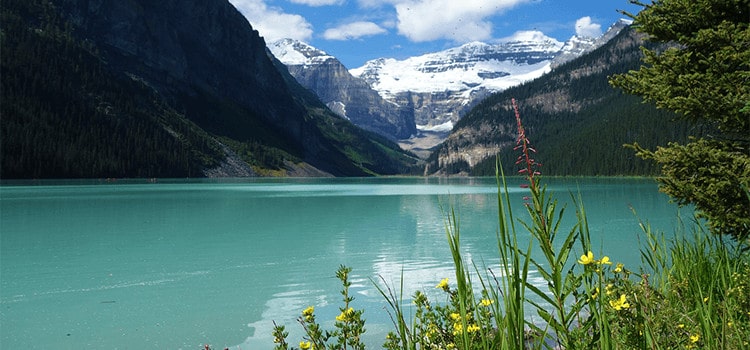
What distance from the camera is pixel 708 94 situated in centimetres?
965

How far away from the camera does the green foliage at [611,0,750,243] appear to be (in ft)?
30.8

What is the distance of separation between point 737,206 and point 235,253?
19432 mm

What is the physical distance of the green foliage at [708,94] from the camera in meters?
9.40

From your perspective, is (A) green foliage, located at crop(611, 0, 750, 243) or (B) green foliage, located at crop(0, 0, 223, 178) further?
(B) green foliage, located at crop(0, 0, 223, 178)

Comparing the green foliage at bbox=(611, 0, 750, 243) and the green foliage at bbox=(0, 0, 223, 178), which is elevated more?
the green foliage at bbox=(0, 0, 223, 178)

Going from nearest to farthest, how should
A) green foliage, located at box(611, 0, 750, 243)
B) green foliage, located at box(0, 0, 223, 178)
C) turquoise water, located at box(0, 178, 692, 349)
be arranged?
green foliage, located at box(611, 0, 750, 243) → turquoise water, located at box(0, 178, 692, 349) → green foliage, located at box(0, 0, 223, 178)

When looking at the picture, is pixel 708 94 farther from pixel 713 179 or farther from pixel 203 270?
pixel 203 270

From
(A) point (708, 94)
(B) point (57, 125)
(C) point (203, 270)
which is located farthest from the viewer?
(B) point (57, 125)

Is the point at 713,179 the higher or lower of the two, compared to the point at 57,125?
lower

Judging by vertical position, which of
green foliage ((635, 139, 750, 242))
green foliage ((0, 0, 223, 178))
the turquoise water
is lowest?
the turquoise water

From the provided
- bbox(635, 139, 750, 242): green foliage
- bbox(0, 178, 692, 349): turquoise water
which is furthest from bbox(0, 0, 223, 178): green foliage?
bbox(635, 139, 750, 242): green foliage

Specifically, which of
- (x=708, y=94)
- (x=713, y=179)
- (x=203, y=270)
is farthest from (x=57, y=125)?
(x=713, y=179)

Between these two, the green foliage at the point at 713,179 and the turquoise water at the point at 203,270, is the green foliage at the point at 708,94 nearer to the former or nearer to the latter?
the green foliage at the point at 713,179

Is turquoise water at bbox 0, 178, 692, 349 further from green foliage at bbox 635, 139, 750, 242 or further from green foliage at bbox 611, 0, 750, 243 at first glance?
green foliage at bbox 611, 0, 750, 243
